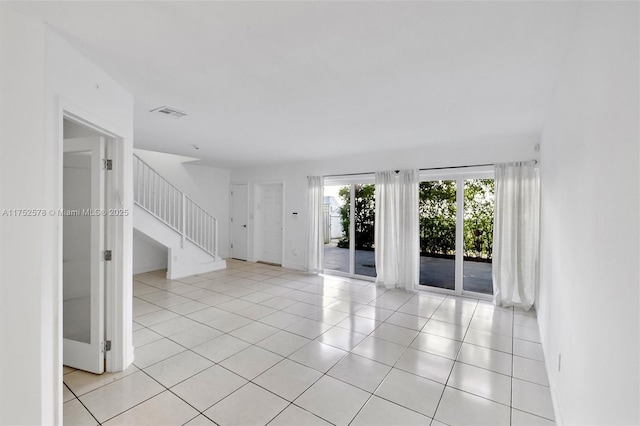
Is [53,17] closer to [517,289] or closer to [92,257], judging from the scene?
[92,257]

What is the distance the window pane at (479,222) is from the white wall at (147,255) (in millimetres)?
5670

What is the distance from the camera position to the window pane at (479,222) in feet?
15.4

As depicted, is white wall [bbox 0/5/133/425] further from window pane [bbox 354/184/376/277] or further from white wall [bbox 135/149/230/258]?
white wall [bbox 135/149/230/258]

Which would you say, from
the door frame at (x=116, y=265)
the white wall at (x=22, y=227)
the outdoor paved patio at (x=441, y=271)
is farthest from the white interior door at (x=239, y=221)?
the white wall at (x=22, y=227)

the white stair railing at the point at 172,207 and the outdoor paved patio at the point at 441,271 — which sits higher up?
the white stair railing at the point at 172,207

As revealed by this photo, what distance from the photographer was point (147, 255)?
6.29m

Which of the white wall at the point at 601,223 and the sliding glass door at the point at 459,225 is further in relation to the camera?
the sliding glass door at the point at 459,225

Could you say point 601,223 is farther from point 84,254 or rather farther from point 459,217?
point 459,217

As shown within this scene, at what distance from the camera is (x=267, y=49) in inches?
76.4

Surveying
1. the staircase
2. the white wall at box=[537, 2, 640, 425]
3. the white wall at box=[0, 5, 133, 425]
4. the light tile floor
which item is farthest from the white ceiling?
the light tile floor

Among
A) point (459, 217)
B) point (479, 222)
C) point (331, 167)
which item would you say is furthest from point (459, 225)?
point (331, 167)

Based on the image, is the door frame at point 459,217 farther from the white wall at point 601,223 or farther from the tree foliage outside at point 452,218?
the white wall at point 601,223

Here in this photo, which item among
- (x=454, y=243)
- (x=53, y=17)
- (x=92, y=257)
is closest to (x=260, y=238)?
(x=454, y=243)

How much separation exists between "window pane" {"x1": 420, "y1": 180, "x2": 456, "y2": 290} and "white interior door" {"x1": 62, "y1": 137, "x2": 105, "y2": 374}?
4496 millimetres
